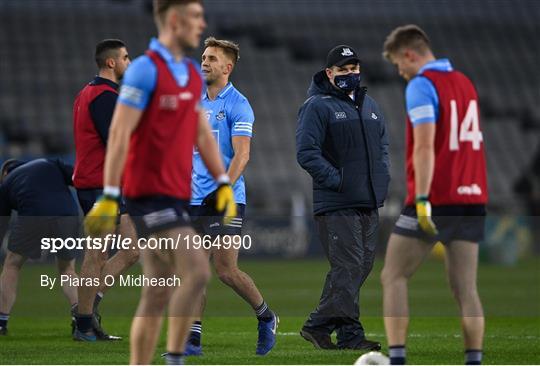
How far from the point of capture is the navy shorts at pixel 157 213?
656cm

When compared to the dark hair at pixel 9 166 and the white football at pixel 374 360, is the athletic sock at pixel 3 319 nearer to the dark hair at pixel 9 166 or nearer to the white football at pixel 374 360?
the dark hair at pixel 9 166

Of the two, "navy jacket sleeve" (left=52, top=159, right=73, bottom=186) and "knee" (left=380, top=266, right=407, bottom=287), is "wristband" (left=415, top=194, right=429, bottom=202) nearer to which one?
"knee" (left=380, top=266, right=407, bottom=287)

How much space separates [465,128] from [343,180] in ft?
9.51

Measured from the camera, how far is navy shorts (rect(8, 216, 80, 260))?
1146 cm

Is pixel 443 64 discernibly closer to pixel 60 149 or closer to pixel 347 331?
pixel 347 331

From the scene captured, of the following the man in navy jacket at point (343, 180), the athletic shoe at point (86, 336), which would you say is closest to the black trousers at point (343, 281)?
the man in navy jacket at point (343, 180)

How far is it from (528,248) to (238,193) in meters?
19.9

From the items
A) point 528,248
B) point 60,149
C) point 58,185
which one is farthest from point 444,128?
point 60,149

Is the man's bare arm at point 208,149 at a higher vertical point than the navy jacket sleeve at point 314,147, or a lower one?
lower

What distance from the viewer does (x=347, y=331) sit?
388 inches

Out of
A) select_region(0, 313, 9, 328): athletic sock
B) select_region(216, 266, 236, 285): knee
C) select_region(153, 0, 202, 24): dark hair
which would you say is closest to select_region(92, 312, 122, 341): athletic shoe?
select_region(0, 313, 9, 328): athletic sock

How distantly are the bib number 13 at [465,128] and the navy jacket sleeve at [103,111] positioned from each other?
4024 mm

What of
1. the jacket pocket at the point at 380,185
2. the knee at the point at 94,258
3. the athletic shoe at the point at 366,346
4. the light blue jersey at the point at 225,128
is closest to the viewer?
the light blue jersey at the point at 225,128

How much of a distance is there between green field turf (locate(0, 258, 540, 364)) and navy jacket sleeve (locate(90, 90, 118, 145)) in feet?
5.88
